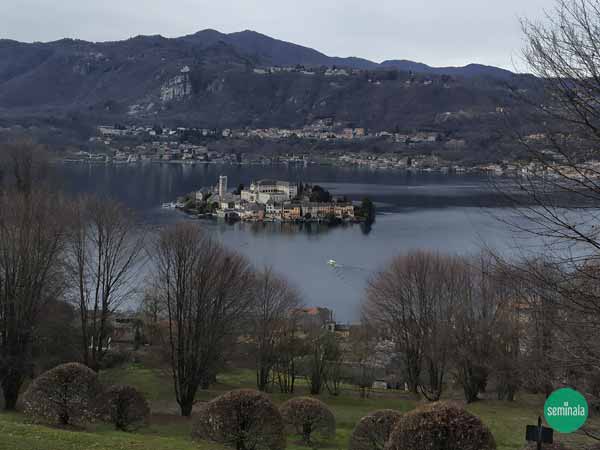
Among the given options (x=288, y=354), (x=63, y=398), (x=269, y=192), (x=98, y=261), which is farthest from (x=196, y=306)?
(x=269, y=192)

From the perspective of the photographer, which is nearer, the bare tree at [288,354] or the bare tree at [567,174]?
the bare tree at [567,174]

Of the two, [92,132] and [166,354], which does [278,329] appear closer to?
[166,354]

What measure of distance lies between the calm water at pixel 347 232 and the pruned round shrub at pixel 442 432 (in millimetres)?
1880

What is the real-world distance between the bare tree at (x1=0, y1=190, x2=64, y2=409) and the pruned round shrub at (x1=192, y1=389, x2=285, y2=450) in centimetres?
338

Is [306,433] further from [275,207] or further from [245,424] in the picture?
[275,207]

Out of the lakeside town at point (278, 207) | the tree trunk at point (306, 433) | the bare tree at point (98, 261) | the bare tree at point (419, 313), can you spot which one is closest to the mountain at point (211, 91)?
the lakeside town at point (278, 207)

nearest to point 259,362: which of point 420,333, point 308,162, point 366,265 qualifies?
point 420,333

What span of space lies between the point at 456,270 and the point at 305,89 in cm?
14094

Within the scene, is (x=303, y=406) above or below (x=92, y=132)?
below

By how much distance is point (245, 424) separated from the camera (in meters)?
6.01

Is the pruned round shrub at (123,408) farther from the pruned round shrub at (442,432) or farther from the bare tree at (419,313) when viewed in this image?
the bare tree at (419,313)

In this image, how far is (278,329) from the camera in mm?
11664

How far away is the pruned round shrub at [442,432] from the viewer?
16.5 feet

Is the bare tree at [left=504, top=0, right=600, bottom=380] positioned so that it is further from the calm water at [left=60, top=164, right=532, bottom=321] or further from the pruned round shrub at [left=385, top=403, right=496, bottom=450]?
the pruned round shrub at [left=385, top=403, right=496, bottom=450]
